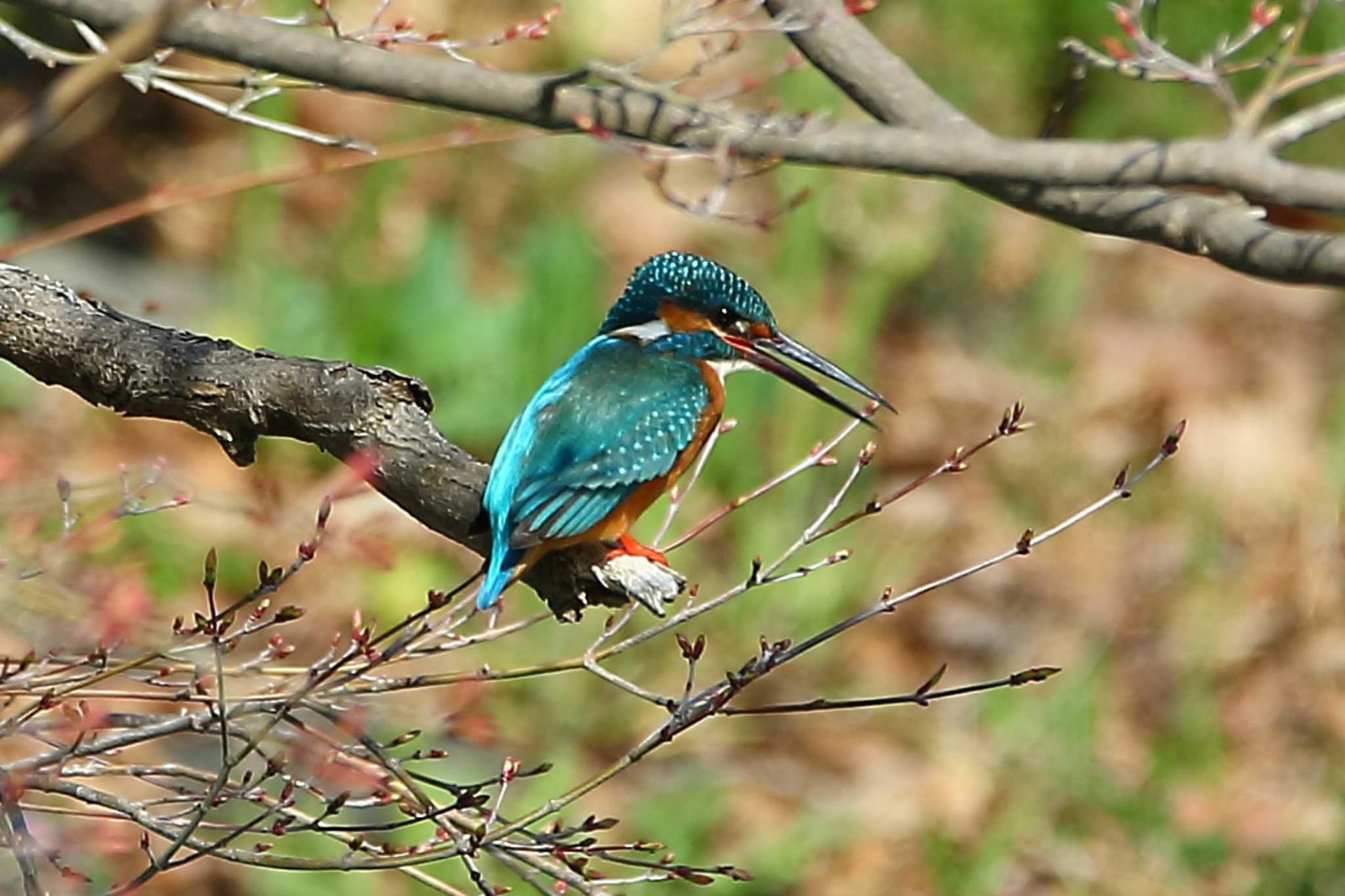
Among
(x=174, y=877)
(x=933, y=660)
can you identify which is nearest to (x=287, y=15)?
(x=174, y=877)

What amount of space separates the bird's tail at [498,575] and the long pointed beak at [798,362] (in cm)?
52

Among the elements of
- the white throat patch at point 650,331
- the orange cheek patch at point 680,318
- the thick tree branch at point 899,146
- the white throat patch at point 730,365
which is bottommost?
the white throat patch at point 730,365

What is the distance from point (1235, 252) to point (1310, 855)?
8.27 feet

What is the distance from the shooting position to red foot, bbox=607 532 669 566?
83.7 inches

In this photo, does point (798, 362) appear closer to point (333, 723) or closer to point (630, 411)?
point (630, 411)

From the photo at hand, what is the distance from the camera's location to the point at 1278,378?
548cm

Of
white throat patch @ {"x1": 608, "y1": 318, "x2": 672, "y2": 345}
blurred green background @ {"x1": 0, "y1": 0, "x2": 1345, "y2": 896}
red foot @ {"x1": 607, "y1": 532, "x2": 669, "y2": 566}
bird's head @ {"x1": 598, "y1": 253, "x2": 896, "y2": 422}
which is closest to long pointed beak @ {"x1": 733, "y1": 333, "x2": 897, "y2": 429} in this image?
bird's head @ {"x1": 598, "y1": 253, "x2": 896, "y2": 422}

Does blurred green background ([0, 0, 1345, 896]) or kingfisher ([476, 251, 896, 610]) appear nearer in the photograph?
kingfisher ([476, 251, 896, 610])

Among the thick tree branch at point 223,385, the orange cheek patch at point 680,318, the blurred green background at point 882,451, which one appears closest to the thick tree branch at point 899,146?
the thick tree branch at point 223,385

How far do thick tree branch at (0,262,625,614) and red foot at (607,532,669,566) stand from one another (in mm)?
263

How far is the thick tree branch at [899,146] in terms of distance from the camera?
1.54 m

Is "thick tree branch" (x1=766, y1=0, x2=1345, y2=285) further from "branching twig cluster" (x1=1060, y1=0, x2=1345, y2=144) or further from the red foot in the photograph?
the red foot

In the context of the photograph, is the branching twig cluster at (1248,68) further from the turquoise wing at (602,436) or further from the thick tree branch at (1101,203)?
the turquoise wing at (602,436)

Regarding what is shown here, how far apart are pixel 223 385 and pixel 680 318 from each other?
827 mm
